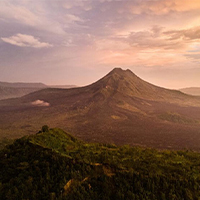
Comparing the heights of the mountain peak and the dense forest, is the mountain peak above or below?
above

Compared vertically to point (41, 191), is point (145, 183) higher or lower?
higher

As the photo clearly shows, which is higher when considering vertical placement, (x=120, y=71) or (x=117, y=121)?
(x=120, y=71)

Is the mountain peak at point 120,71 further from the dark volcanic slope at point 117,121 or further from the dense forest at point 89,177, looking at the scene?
the dense forest at point 89,177

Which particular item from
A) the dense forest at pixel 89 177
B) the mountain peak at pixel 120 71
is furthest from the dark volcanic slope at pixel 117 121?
the dense forest at pixel 89 177

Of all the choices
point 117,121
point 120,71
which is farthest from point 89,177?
point 120,71

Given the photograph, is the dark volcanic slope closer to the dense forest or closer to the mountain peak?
the mountain peak

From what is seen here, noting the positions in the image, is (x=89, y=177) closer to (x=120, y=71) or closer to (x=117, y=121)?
(x=117, y=121)

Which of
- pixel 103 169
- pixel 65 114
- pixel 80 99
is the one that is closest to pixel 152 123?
pixel 65 114

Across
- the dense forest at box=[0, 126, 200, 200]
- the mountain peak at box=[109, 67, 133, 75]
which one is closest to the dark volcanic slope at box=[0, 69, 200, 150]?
the mountain peak at box=[109, 67, 133, 75]

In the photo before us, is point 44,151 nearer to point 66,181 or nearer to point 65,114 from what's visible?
point 66,181
